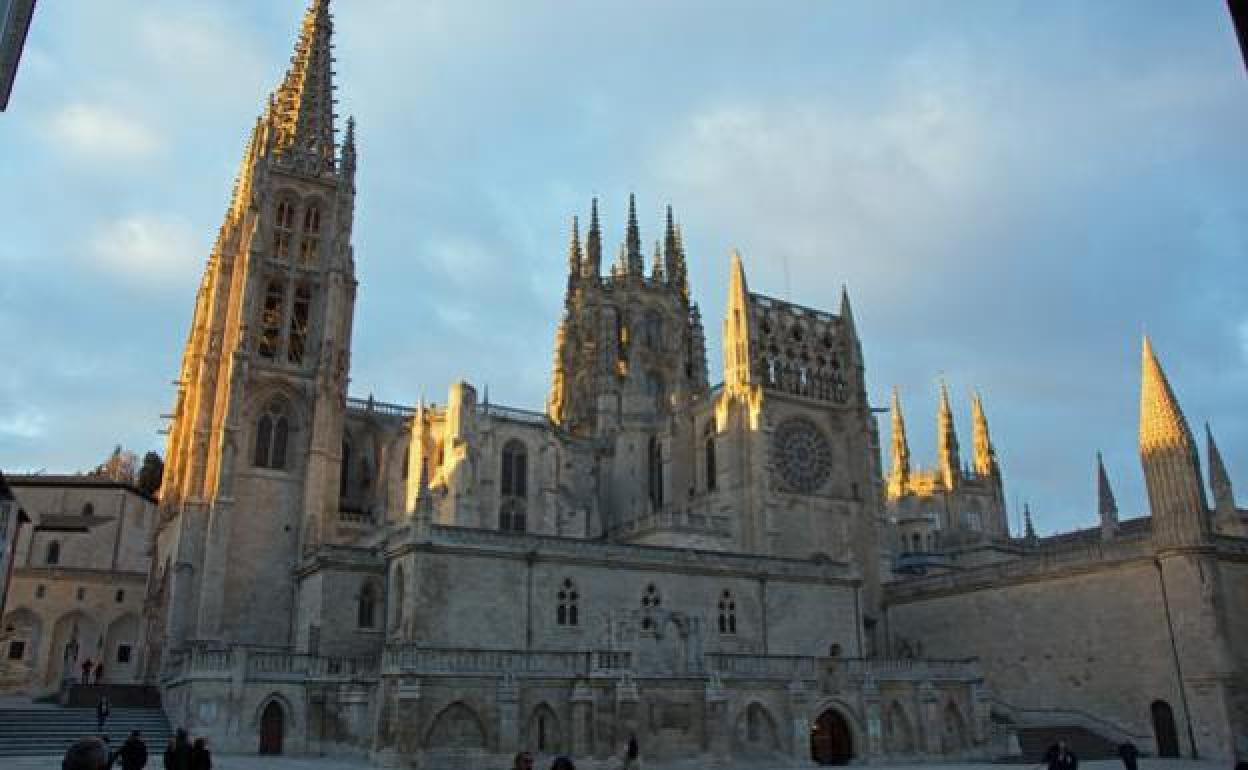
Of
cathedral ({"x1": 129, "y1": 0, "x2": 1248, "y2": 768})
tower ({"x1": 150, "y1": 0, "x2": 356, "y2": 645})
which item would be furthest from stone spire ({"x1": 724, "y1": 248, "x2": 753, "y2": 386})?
tower ({"x1": 150, "y1": 0, "x2": 356, "y2": 645})

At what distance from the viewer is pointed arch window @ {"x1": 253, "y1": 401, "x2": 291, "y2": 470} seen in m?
43.6

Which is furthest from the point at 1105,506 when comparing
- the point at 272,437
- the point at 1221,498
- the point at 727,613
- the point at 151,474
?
the point at 151,474

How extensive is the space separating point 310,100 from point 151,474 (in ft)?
90.6

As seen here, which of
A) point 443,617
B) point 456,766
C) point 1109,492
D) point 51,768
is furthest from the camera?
point 1109,492

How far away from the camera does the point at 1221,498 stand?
42.9 metres

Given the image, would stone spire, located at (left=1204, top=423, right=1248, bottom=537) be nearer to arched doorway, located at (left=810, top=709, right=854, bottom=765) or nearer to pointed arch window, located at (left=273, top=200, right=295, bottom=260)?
arched doorway, located at (left=810, top=709, right=854, bottom=765)

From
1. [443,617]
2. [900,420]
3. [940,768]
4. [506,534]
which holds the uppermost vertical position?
[900,420]

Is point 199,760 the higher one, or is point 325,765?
point 199,760

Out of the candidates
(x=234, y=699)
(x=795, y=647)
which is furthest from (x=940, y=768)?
(x=234, y=699)

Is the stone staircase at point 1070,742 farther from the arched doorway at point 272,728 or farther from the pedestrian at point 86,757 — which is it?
the pedestrian at point 86,757

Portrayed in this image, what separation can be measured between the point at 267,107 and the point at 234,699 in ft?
112

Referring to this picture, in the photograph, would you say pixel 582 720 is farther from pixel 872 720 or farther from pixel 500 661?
pixel 872 720

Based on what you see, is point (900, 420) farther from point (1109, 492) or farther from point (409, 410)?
point (409, 410)

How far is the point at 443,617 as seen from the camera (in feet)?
103
